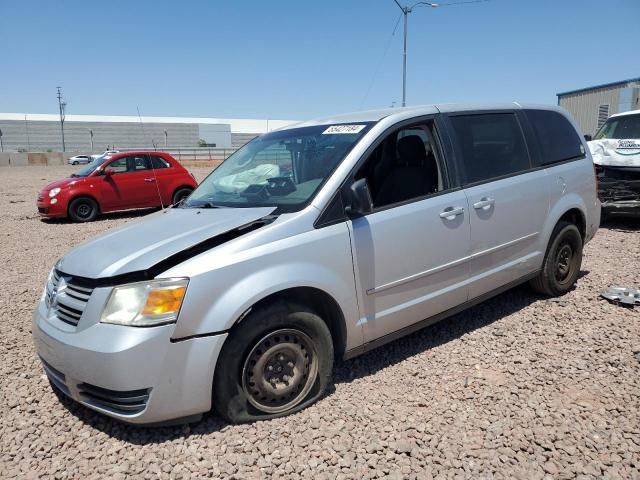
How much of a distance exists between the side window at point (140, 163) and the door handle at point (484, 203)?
10.3 meters

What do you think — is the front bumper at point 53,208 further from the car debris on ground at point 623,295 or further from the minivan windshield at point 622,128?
the minivan windshield at point 622,128

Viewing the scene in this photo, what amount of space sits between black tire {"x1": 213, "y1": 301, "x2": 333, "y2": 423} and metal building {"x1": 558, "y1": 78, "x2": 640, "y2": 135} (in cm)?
2334

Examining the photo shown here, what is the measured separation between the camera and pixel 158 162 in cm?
1257

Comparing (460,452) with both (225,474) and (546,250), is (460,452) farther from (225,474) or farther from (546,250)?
(546,250)

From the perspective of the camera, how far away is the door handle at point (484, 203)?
12.3 ft

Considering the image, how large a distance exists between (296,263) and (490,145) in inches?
87.7

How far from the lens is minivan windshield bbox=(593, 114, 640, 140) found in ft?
28.5

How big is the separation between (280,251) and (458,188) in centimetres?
165

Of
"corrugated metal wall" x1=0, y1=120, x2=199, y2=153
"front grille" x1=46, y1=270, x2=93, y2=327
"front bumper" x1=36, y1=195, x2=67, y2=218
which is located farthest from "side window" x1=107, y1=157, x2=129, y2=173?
"corrugated metal wall" x1=0, y1=120, x2=199, y2=153

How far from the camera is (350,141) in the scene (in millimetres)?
3332

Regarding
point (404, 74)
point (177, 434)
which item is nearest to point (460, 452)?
point (177, 434)

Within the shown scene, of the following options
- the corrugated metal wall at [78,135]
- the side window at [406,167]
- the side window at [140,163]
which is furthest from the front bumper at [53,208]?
the corrugated metal wall at [78,135]

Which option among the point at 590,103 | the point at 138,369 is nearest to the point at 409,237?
the point at 138,369

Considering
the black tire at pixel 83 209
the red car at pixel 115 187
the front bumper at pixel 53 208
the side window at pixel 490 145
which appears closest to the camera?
the side window at pixel 490 145
